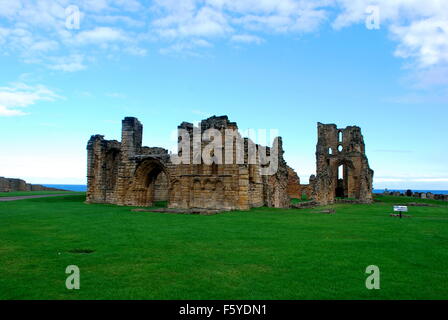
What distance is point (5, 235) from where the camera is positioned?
10141mm

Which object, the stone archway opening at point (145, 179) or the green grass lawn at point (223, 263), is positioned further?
the stone archway opening at point (145, 179)

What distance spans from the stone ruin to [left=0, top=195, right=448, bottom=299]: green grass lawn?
10702 mm

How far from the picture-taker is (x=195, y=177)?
2341 cm

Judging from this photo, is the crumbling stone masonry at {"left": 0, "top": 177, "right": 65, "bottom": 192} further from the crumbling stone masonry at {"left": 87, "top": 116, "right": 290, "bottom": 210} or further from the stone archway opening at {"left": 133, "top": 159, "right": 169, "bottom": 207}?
the stone archway opening at {"left": 133, "top": 159, "right": 169, "bottom": 207}

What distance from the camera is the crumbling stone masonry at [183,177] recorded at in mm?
22109

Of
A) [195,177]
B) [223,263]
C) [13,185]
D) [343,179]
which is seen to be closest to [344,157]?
[343,179]

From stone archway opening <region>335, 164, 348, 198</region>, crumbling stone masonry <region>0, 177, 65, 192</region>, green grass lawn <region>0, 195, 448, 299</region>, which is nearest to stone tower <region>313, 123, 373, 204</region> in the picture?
stone archway opening <region>335, 164, 348, 198</region>

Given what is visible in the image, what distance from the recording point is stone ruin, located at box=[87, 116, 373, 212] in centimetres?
2227

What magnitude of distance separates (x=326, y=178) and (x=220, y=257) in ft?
84.2

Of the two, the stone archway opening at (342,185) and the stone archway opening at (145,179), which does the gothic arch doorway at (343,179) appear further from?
the stone archway opening at (145,179)

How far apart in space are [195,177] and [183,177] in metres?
0.88

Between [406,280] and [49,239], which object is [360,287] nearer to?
[406,280]

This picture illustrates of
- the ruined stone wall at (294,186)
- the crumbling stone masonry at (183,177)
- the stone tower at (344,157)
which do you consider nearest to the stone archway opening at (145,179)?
the crumbling stone masonry at (183,177)
